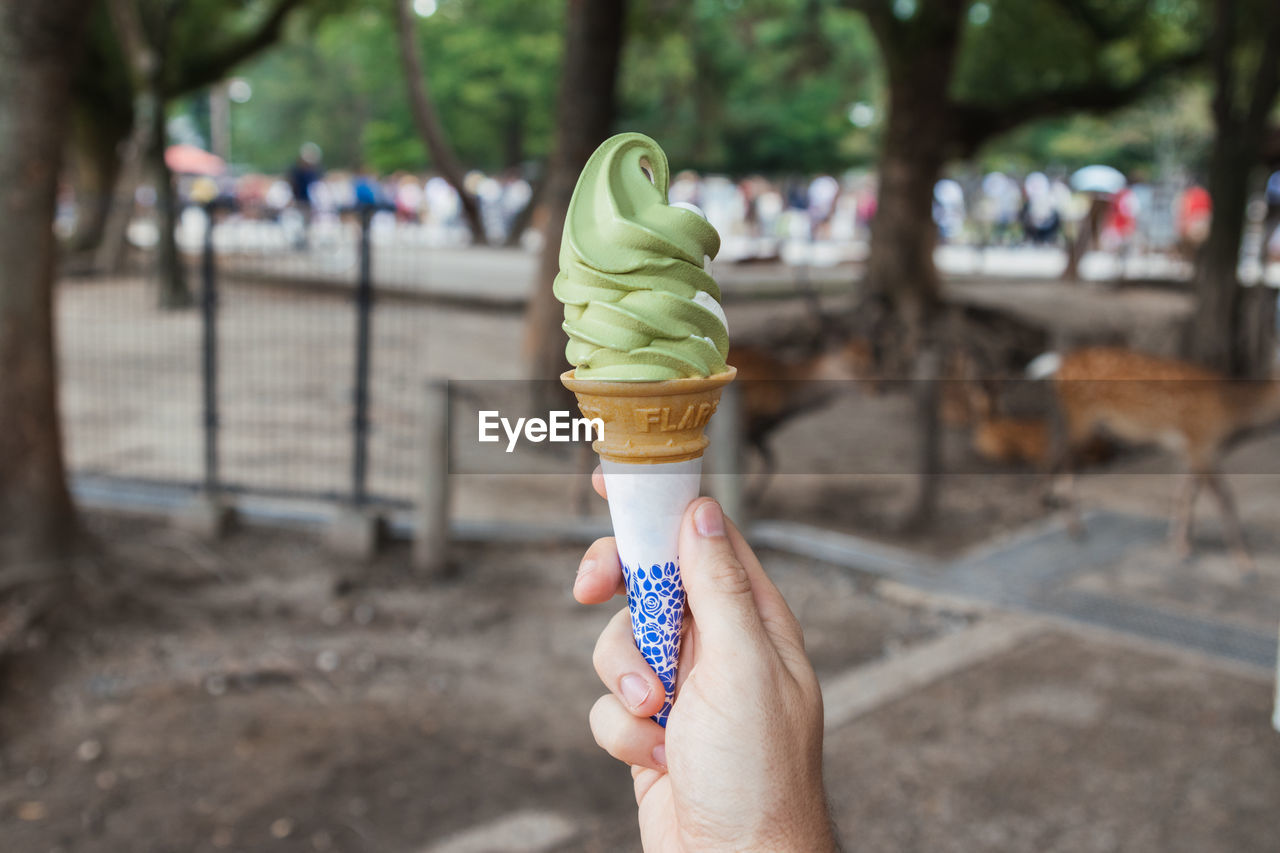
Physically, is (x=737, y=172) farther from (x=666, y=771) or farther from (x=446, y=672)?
(x=666, y=771)

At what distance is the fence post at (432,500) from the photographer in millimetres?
6695

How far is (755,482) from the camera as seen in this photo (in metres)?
9.05

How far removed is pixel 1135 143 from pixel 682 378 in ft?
154

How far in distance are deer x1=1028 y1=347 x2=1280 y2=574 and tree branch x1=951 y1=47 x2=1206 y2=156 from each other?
7.42 m

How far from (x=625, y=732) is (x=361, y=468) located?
18.1 ft

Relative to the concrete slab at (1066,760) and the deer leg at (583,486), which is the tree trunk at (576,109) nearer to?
the deer leg at (583,486)

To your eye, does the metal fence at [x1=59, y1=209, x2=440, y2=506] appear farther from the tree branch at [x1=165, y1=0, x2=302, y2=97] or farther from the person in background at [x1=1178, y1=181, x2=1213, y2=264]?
the person in background at [x1=1178, y1=181, x2=1213, y2=264]

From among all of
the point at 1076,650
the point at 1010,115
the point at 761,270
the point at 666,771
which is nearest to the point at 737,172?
the point at 761,270

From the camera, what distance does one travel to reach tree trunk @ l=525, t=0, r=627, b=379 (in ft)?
30.2

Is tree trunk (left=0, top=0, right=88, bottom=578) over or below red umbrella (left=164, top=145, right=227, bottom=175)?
below

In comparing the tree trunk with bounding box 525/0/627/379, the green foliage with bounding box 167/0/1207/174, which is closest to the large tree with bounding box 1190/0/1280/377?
the green foliage with bounding box 167/0/1207/174

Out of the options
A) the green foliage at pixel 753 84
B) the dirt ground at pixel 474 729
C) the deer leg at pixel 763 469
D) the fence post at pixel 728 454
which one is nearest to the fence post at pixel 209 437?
the dirt ground at pixel 474 729

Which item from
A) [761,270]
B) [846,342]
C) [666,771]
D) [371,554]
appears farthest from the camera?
[761,270]

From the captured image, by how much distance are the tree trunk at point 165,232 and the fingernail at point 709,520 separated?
15872mm
